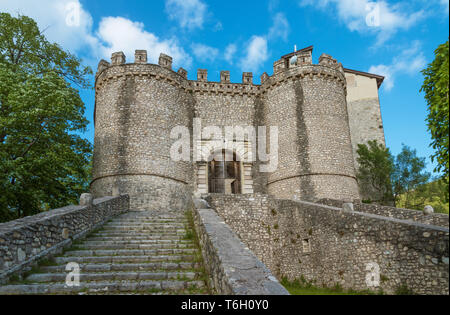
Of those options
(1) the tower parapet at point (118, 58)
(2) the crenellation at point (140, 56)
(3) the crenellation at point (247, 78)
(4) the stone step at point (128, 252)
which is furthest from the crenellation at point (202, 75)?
(4) the stone step at point (128, 252)

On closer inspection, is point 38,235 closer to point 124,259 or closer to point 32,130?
point 124,259

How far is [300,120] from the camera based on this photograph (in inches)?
717

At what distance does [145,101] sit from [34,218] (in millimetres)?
11451

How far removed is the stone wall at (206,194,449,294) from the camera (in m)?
4.76

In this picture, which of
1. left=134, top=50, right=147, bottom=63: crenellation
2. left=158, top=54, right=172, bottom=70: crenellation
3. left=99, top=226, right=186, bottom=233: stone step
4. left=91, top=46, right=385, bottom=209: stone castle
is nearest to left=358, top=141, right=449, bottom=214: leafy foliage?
left=91, top=46, right=385, bottom=209: stone castle

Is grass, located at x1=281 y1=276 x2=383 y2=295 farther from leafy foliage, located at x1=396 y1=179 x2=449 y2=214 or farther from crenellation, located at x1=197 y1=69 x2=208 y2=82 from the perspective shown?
crenellation, located at x1=197 y1=69 x2=208 y2=82

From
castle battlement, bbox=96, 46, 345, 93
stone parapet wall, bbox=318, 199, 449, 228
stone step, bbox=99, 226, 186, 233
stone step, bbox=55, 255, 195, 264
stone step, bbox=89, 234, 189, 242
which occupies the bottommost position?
stone step, bbox=55, 255, 195, 264

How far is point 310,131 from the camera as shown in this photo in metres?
17.8

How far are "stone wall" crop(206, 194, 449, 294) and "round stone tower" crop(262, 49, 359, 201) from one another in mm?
4502

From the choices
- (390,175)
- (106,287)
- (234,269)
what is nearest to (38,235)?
(106,287)

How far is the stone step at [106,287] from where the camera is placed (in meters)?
5.14

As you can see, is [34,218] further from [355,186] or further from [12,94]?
[355,186]

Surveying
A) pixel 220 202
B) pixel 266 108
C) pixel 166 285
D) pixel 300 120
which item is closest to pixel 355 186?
pixel 300 120

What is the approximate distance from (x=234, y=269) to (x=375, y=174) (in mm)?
17702
